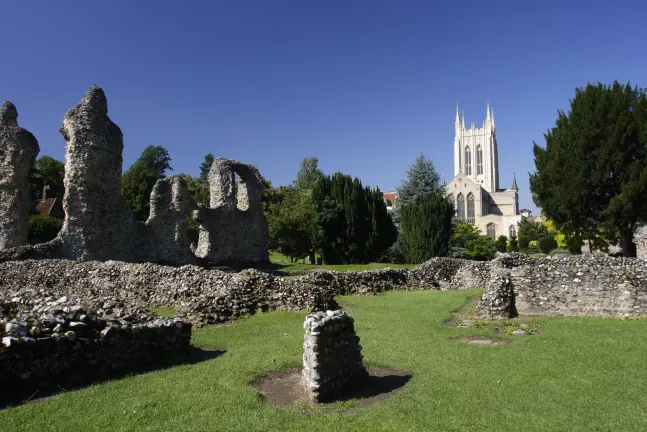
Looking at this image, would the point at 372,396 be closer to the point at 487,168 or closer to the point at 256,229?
the point at 256,229

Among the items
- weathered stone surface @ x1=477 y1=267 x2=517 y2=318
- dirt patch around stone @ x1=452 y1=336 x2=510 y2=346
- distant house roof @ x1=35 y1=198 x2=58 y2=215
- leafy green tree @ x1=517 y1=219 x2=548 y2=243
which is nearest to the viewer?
dirt patch around stone @ x1=452 y1=336 x2=510 y2=346

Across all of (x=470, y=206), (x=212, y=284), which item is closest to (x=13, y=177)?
(x=212, y=284)

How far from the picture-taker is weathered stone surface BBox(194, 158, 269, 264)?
30.4m

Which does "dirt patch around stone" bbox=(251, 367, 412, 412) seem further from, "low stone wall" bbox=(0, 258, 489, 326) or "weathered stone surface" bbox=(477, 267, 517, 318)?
"weathered stone surface" bbox=(477, 267, 517, 318)

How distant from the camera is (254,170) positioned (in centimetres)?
3269

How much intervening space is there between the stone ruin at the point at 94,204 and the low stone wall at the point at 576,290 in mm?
19848

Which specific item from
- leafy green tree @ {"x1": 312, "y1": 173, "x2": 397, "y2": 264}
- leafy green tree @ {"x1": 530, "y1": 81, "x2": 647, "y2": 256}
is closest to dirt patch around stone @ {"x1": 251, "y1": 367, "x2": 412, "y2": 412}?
leafy green tree @ {"x1": 530, "y1": 81, "x2": 647, "y2": 256}

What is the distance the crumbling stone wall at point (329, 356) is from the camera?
6125mm

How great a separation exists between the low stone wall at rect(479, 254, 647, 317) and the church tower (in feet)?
397

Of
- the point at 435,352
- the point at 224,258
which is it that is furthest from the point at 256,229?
the point at 435,352

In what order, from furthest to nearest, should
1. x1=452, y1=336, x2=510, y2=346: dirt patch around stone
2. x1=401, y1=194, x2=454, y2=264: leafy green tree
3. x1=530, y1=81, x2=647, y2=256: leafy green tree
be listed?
x1=401, y1=194, x2=454, y2=264: leafy green tree, x1=530, y1=81, x2=647, y2=256: leafy green tree, x1=452, y1=336, x2=510, y2=346: dirt patch around stone

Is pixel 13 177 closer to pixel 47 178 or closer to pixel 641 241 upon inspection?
pixel 47 178

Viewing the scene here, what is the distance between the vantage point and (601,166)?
91.2 feet

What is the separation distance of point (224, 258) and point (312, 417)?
86.0ft
